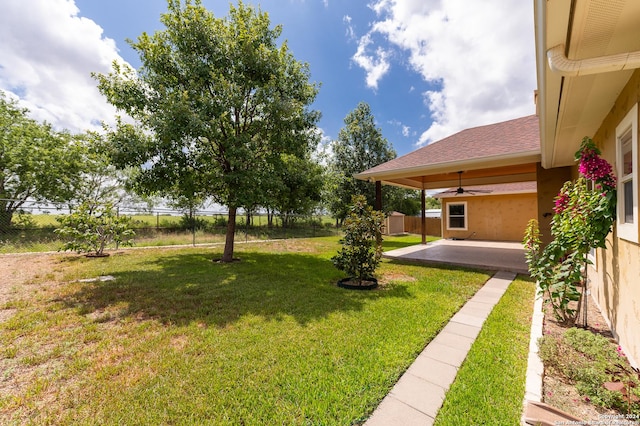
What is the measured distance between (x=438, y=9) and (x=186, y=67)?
6884 millimetres

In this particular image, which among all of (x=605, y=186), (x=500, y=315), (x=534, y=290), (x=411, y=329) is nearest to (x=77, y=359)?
(x=411, y=329)

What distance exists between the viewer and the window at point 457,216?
47.4 feet

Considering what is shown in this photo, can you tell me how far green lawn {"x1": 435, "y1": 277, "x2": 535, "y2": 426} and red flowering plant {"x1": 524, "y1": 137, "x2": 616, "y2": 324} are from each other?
0.69 m

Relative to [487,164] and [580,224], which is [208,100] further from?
[580,224]

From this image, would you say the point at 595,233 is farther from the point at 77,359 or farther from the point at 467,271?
the point at 77,359

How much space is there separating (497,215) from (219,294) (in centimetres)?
1465

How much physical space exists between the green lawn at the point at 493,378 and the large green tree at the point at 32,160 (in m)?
14.8

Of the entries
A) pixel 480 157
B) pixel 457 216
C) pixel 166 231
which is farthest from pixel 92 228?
pixel 457 216

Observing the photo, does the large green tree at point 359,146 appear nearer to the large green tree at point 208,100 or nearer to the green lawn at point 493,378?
the large green tree at point 208,100

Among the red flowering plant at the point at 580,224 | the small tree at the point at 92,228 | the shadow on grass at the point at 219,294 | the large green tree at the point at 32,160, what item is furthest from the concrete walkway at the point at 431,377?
the large green tree at the point at 32,160

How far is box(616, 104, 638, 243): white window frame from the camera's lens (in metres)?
2.13

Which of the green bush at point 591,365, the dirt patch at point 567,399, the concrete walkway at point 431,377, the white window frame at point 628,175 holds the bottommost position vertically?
the concrete walkway at point 431,377

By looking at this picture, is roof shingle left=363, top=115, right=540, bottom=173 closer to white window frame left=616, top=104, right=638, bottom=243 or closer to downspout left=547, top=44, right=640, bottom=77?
white window frame left=616, top=104, right=638, bottom=243

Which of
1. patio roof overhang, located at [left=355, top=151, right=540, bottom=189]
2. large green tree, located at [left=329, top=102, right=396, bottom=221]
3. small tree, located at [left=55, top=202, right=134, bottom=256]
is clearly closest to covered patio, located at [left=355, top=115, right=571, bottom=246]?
patio roof overhang, located at [left=355, top=151, right=540, bottom=189]
